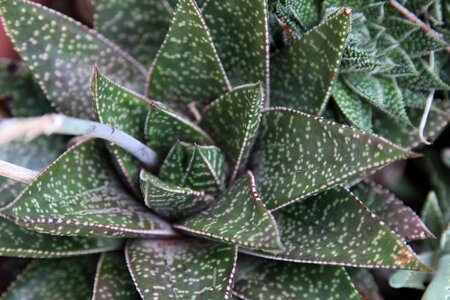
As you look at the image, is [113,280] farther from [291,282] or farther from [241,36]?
[241,36]

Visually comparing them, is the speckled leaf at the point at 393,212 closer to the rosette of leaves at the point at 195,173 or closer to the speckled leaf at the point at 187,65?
the rosette of leaves at the point at 195,173

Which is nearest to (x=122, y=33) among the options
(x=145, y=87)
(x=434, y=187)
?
(x=145, y=87)

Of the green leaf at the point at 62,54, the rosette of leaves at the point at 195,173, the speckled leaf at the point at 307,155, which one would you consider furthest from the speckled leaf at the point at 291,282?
the green leaf at the point at 62,54

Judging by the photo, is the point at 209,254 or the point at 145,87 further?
the point at 145,87

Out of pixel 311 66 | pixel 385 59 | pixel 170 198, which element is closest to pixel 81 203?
pixel 170 198

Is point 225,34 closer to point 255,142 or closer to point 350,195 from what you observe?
point 255,142

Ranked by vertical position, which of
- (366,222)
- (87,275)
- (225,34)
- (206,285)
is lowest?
(87,275)

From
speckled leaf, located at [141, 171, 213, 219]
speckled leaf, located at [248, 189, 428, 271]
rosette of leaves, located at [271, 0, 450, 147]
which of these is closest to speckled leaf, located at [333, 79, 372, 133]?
rosette of leaves, located at [271, 0, 450, 147]
